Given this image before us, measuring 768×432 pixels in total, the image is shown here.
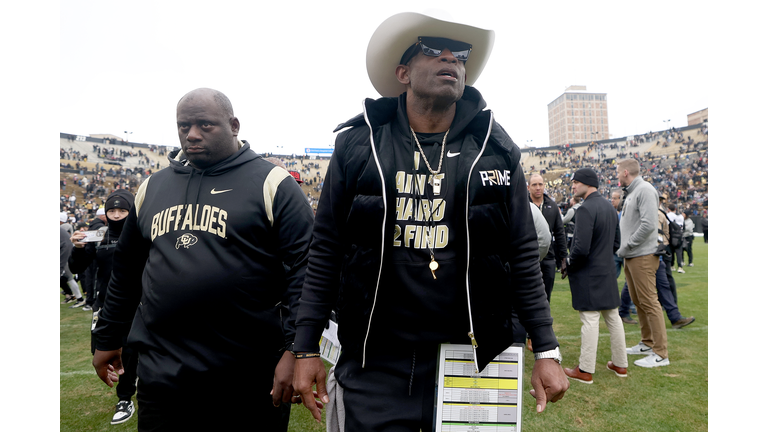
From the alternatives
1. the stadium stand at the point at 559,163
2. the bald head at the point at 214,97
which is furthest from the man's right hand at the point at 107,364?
the stadium stand at the point at 559,163

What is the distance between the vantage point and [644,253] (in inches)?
192

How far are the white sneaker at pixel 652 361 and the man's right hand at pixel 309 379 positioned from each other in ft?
14.7

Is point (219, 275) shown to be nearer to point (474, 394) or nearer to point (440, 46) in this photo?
point (474, 394)

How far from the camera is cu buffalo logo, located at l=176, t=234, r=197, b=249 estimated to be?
6.89ft

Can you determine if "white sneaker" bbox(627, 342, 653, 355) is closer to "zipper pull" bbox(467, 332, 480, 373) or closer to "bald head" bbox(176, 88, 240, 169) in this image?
"zipper pull" bbox(467, 332, 480, 373)

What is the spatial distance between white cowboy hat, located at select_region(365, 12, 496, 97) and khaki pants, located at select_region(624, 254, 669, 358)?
4035 millimetres

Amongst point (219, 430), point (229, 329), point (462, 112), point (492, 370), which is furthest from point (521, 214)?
point (219, 430)

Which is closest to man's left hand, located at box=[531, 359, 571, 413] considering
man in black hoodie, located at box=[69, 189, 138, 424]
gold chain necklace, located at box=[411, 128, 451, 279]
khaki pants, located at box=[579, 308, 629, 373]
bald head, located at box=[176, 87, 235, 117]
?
gold chain necklace, located at box=[411, 128, 451, 279]

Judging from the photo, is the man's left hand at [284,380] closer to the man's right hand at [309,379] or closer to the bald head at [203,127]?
the man's right hand at [309,379]

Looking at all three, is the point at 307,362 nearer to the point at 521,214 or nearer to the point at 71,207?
the point at 521,214

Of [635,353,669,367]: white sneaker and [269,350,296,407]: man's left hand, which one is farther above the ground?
[269,350,296,407]: man's left hand

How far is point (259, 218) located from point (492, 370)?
1331 millimetres

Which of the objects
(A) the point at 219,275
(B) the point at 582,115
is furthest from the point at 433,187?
(B) the point at 582,115

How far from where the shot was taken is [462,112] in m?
1.85
